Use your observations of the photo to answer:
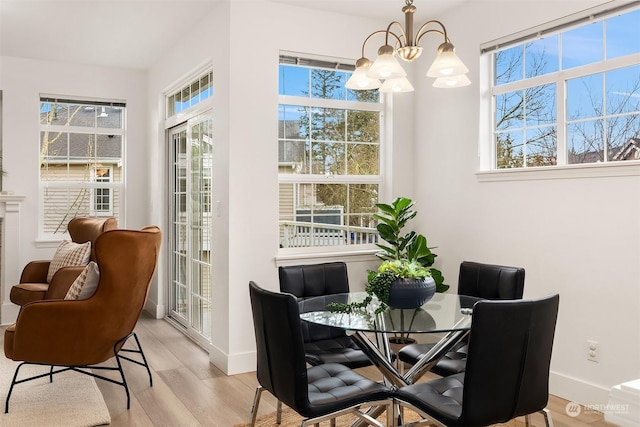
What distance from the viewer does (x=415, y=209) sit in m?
4.70

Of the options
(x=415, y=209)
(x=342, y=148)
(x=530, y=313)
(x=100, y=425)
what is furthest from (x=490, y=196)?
(x=100, y=425)

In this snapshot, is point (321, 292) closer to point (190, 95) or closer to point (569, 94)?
point (569, 94)

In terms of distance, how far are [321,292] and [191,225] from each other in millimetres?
2243

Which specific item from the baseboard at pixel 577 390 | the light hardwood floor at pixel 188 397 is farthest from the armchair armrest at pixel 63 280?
the baseboard at pixel 577 390

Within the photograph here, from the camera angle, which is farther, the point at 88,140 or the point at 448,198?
the point at 88,140

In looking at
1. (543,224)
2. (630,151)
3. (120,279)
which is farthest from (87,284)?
(630,151)

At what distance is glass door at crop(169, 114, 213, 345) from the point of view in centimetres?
466

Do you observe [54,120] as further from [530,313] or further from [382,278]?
[530,313]

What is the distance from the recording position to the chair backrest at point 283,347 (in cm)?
213

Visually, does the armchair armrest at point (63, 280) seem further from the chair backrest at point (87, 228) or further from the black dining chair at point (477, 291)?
the black dining chair at point (477, 291)

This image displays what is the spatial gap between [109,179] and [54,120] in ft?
2.87

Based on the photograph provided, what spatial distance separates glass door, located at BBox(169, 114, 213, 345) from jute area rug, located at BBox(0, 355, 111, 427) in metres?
1.19

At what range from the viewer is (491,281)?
9.96 feet

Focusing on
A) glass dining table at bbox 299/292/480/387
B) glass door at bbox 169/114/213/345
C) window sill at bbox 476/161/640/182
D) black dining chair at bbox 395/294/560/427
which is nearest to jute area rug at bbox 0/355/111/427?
glass door at bbox 169/114/213/345
